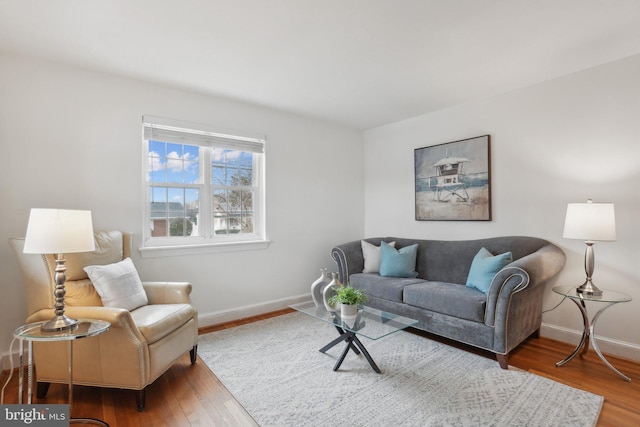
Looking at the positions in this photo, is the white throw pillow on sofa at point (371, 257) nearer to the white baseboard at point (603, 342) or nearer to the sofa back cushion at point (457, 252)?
the sofa back cushion at point (457, 252)

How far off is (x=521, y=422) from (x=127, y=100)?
12.9 feet

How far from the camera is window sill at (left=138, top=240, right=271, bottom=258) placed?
3080 millimetres

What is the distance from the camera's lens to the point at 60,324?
183 cm

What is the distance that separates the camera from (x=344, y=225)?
15.4 ft

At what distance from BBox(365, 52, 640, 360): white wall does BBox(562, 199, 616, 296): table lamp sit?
1.41 ft

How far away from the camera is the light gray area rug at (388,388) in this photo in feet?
6.20

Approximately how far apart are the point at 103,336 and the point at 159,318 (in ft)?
1.06

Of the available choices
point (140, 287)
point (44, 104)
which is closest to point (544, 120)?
point (140, 287)

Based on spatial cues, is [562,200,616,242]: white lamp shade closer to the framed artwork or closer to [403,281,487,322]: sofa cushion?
[403,281,487,322]: sofa cushion

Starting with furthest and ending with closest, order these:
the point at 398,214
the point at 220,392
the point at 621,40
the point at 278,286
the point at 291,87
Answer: the point at 398,214 → the point at 278,286 → the point at 291,87 → the point at 621,40 → the point at 220,392

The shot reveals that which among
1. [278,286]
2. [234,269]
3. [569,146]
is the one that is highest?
[569,146]

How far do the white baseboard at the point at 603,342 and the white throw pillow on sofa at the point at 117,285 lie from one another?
3688 mm

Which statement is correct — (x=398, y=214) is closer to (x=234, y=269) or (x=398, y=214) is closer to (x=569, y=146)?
(x=569, y=146)

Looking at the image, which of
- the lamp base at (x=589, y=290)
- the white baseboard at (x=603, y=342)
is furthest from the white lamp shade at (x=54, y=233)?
the white baseboard at (x=603, y=342)
